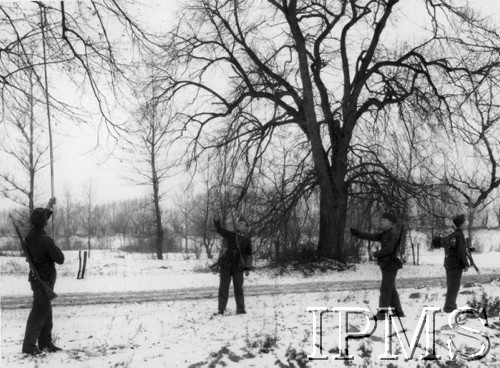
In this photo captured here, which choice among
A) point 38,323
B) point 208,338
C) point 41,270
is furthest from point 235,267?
point 38,323

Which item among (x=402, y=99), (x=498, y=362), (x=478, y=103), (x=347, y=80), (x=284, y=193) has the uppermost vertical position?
(x=347, y=80)

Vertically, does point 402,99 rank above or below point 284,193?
above

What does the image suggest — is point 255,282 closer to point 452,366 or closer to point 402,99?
point 402,99

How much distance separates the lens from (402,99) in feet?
65.6

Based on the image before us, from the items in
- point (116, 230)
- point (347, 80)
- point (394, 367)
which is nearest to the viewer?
point (394, 367)

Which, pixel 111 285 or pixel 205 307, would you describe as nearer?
pixel 205 307

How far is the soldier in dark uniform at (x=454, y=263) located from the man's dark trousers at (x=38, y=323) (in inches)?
254

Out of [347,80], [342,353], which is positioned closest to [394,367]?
[342,353]

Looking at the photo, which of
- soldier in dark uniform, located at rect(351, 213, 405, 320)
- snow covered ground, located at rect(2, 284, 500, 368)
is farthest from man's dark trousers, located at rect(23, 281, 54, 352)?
soldier in dark uniform, located at rect(351, 213, 405, 320)

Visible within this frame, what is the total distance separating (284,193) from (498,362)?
1488cm

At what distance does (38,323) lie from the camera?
22.7ft

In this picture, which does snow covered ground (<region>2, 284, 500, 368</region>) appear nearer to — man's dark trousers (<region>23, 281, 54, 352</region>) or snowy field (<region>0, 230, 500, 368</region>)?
snowy field (<region>0, 230, 500, 368</region>)

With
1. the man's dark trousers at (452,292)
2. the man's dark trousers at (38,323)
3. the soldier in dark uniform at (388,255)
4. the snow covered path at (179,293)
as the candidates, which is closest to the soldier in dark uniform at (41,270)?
the man's dark trousers at (38,323)

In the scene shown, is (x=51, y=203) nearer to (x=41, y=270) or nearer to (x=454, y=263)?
(x=41, y=270)
